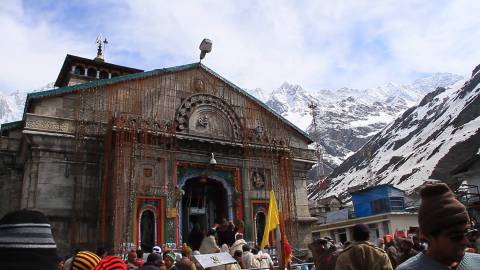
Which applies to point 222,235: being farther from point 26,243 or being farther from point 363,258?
point 26,243

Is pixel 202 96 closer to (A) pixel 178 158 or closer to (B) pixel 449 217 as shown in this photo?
(A) pixel 178 158

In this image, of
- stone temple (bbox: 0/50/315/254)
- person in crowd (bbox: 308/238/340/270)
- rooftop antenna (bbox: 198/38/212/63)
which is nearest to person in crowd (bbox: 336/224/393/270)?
person in crowd (bbox: 308/238/340/270)

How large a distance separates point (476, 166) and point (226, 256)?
27.1 metres

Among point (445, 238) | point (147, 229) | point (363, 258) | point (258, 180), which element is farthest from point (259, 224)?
point (445, 238)

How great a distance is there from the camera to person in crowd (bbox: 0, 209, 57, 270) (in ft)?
8.13

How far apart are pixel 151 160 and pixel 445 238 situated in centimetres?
1739

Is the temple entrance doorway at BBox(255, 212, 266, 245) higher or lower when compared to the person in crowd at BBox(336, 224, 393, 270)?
higher

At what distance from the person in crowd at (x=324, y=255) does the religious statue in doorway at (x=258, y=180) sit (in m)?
14.7

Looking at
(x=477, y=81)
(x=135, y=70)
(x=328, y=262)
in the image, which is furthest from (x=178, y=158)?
(x=477, y=81)

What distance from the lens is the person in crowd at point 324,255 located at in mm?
6257

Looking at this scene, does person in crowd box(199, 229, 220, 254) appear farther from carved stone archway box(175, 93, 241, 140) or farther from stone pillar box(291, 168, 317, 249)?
stone pillar box(291, 168, 317, 249)

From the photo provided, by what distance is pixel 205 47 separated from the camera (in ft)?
73.2

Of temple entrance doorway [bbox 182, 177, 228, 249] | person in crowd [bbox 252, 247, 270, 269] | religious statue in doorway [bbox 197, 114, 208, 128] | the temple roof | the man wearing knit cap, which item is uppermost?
the temple roof

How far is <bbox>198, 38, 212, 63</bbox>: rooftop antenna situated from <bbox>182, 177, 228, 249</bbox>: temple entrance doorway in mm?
6510
